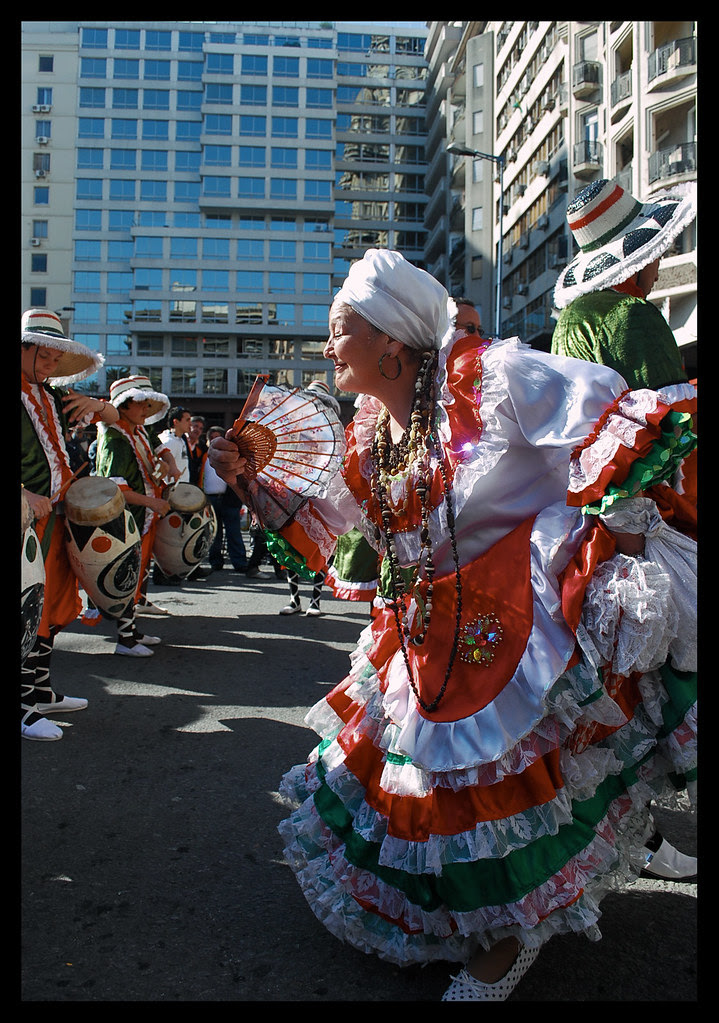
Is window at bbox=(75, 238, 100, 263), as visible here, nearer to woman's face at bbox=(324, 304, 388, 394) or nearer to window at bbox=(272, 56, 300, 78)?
window at bbox=(272, 56, 300, 78)

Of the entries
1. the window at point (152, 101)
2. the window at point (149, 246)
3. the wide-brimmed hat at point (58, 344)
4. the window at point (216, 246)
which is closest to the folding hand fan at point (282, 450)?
the wide-brimmed hat at point (58, 344)

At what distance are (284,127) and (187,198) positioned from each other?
9.06 meters

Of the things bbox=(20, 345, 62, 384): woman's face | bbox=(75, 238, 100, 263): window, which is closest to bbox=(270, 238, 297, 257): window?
bbox=(75, 238, 100, 263): window

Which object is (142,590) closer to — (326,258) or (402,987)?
(402,987)

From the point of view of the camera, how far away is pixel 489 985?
80.7 inches

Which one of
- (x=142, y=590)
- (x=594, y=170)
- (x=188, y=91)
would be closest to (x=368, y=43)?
(x=188, y=91)

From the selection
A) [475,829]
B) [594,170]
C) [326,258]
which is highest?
[326,258]

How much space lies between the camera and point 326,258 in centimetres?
5972

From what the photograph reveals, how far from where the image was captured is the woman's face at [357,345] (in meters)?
2.38

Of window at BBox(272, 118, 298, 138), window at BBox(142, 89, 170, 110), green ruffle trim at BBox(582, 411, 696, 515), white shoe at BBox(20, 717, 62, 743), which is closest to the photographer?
green ruffle trim at BBox(582, 411, 696, 515)

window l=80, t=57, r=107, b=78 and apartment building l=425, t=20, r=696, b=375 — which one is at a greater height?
window l=80, t=57, r=107, b=78

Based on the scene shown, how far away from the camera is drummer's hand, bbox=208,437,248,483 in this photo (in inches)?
107

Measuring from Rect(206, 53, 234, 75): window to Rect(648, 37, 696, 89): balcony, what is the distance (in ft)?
150
